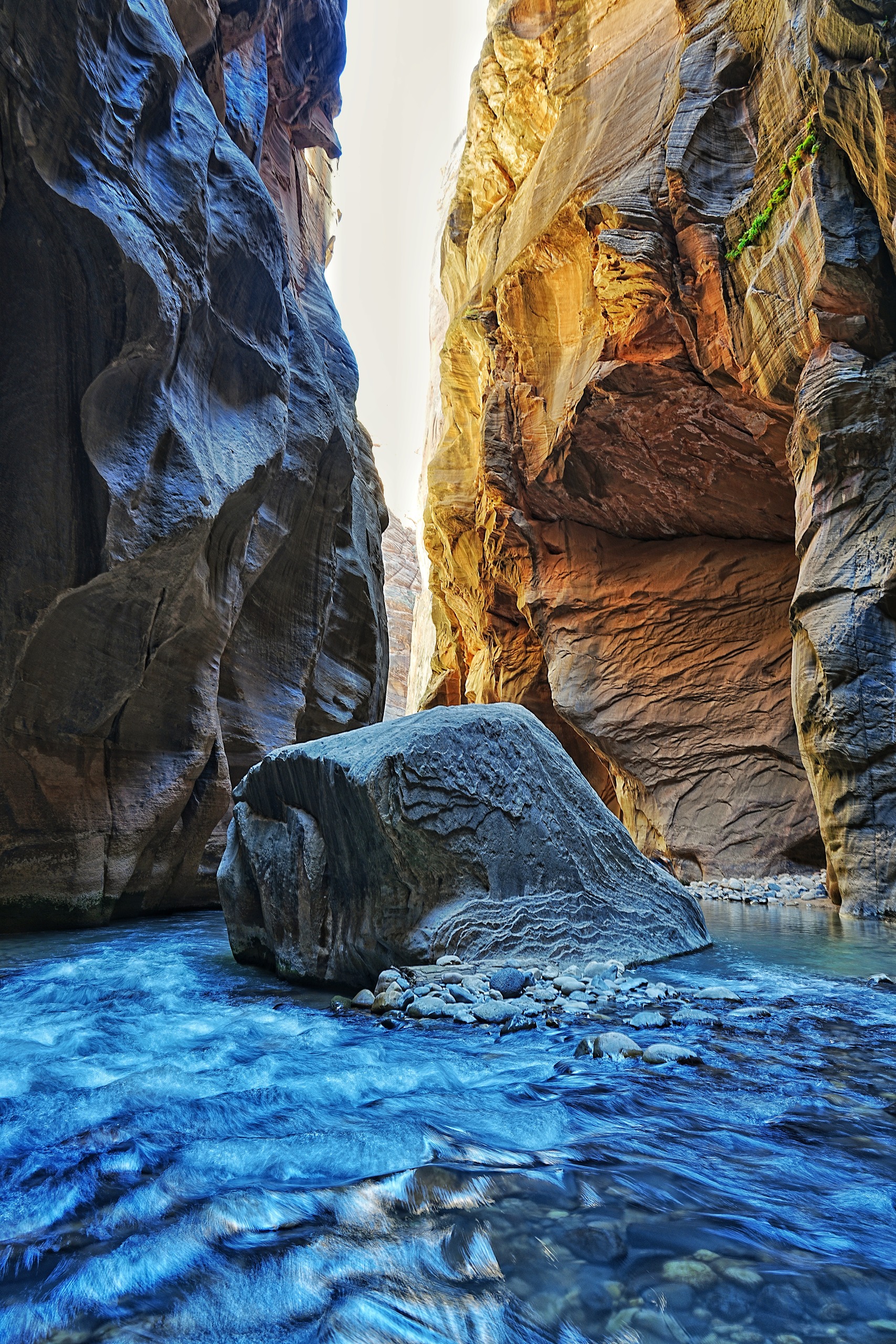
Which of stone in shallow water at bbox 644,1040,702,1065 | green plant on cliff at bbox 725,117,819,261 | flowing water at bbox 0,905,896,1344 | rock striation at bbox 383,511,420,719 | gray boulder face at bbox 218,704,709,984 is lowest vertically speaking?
flowing water at bbox 0,905,896,1344

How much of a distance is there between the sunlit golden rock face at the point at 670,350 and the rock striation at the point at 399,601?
84.5ft

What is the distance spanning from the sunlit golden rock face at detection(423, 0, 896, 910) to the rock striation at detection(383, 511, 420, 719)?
25.8 m

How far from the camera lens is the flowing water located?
1297mm

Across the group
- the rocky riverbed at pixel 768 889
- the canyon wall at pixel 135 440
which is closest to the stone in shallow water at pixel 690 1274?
the canyon wall at pixel 135 440

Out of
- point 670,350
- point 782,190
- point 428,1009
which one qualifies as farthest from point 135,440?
point 670,350

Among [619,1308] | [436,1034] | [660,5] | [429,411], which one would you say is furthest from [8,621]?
[429,411]

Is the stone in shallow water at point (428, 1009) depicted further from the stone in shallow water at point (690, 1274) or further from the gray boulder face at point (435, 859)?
the stone in shallow water at point (690, 1274)

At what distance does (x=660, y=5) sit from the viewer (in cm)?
1260

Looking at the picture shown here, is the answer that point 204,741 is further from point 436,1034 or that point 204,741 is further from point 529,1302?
point 529,1302

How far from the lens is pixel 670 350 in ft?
38.0

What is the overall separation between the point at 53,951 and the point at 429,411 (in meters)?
34.6

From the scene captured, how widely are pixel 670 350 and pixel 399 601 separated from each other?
36551 millimetres

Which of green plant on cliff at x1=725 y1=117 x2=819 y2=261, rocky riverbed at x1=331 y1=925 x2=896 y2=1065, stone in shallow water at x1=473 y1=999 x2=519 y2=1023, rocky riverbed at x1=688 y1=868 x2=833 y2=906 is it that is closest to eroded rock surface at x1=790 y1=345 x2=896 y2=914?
rocky riverbed at x1=688 y1=868 x2=833 y2=906

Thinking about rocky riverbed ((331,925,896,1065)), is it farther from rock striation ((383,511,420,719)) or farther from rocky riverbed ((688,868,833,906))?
rock striation ((383,511,420,719))
